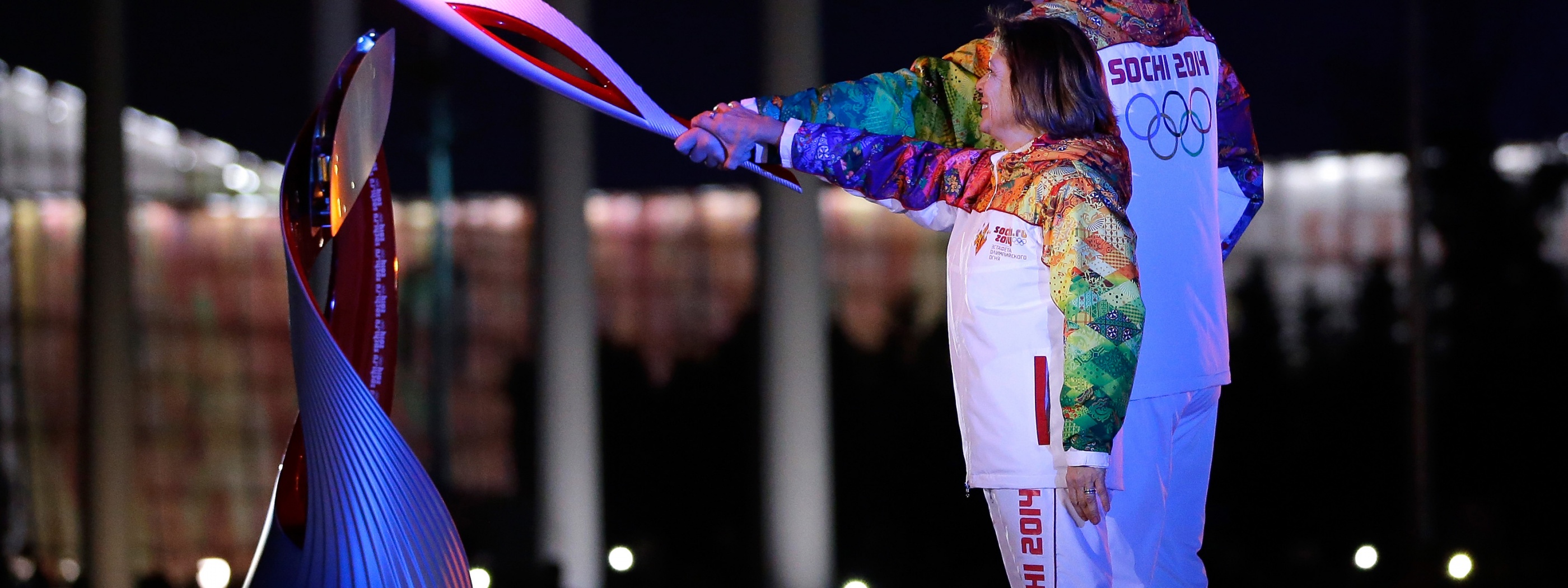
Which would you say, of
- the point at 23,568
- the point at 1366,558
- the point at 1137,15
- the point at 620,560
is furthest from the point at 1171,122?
the point at 23,568

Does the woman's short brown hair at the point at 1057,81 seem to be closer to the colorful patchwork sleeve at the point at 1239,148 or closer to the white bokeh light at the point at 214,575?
the colorful patchwork sleeve at the point at 1239,148

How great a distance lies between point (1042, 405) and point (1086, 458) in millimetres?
103

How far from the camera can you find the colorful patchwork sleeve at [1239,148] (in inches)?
78.9

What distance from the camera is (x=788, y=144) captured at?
1.73 metres

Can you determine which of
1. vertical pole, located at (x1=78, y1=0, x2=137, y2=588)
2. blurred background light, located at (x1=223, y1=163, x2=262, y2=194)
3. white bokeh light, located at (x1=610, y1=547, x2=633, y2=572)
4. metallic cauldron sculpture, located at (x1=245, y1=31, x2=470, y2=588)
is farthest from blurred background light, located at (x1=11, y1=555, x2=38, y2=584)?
blurred background light, located at (x1=223, y1=163, x2=262, y2=194)

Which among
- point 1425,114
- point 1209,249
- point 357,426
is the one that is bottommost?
point 357,426

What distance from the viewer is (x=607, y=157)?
9023mm

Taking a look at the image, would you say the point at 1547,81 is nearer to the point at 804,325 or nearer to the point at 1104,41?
the point at 804,325

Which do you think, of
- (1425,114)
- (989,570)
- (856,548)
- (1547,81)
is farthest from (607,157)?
(1547,81)

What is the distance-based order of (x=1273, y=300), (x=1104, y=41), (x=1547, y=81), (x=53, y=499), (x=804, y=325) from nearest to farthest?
(x=1104, y=41), (x=804, y=325), (x=1547, y=81), (x=1273, y=300), (x=53, y=499)

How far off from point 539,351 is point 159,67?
6.01 m

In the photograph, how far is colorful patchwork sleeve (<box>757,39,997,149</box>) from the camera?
1.88 metres

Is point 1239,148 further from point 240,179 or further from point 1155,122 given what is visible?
point 240,179

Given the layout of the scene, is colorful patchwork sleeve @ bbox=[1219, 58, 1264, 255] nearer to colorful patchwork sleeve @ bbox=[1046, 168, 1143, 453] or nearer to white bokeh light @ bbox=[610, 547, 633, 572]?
colorful patchwork sleeve @ bbox=[1046, 168, 1143, 453]
